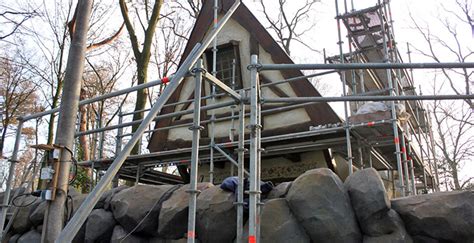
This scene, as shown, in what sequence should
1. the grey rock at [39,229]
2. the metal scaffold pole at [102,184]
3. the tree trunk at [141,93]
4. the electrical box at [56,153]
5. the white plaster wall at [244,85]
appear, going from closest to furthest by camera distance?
the metal scaffold pole at [102,184]
the electrical box at [56,153]
the grey rock at [39,229]
the white plaster wall at [244,85]
the tree trunk at [141,93]

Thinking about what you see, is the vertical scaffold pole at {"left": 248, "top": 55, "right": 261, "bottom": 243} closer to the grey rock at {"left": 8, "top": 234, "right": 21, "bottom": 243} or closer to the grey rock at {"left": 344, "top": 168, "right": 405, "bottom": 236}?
the grey rock at {"left": 344, "top": 168, "right": 405, "bottom": 236}

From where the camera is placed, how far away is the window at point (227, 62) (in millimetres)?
11297

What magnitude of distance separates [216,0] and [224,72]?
1.97 m

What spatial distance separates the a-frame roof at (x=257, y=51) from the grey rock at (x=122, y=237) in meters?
5.55

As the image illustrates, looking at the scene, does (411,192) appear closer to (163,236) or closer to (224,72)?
(163,236)

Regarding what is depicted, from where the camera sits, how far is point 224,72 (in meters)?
11.7

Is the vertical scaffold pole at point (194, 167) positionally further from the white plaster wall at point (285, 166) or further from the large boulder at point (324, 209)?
the white plaster wall at point (285, 166)

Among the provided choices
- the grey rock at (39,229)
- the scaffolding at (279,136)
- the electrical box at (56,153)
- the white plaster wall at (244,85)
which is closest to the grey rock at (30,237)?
the grey rock at (39,229)

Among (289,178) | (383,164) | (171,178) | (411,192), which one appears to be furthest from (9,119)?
(411,192)

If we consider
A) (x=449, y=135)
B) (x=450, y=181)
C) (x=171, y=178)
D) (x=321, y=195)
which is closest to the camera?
(x=321, y=195)

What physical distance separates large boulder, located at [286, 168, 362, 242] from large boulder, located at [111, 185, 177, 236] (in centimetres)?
177

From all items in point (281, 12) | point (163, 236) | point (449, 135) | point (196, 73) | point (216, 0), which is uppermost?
point (281, 12)

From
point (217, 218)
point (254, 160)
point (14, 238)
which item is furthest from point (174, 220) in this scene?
point (14, 238)

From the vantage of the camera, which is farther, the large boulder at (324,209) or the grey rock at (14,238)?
the grey rock at (14,238)
